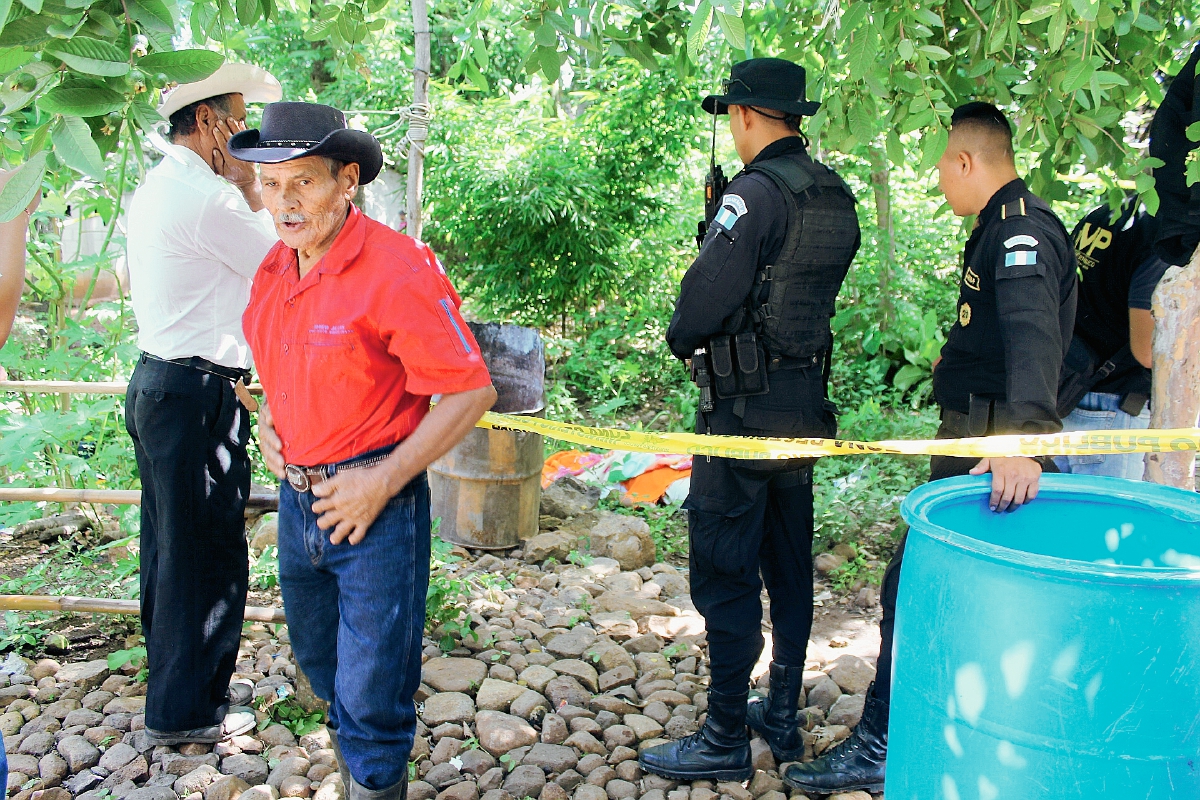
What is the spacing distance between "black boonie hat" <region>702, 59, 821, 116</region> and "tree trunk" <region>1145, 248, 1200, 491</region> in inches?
42.1

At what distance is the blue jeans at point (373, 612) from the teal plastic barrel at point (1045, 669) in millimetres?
1115

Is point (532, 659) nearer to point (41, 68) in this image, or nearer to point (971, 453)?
point (971, 453)

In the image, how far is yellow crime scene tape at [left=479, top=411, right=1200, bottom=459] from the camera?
2020mm

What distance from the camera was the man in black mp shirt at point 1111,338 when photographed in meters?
2.89

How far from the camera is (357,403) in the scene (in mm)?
2043

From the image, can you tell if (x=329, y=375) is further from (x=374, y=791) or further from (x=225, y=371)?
(x=374, y=791)

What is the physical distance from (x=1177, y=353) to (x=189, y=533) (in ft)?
9.10

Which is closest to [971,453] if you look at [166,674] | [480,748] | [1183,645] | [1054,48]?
[1183,645]

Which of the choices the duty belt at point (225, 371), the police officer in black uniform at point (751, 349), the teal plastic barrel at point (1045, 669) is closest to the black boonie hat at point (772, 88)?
the police officer in black uniform at point (751, 349)

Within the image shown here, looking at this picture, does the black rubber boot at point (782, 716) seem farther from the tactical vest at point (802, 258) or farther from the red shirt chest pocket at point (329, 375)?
the red shirt chest pocket at point (329, 375)

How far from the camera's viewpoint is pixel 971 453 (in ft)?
6.65

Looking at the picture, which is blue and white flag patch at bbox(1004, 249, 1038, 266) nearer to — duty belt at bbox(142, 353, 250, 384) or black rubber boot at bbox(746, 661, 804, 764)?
black rubber boot at bbox(746, 661, 804, 764)

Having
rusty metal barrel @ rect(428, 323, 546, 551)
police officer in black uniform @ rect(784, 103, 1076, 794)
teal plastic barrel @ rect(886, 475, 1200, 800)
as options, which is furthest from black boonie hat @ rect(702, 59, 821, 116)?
rusty metal barrel @ rect(428, 323, 546, 551)

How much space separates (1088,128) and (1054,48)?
684 mm
